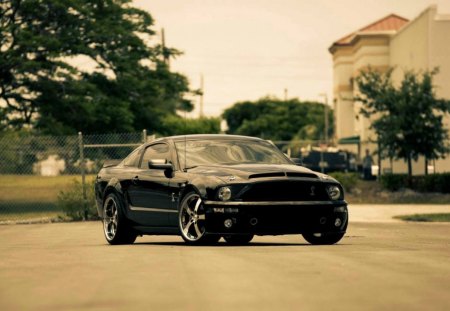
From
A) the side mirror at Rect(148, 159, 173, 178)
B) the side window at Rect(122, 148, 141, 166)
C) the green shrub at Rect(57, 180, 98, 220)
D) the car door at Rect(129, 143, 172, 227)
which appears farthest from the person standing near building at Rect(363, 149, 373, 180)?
the side mirror at Rect(148, 159, 173, 178)

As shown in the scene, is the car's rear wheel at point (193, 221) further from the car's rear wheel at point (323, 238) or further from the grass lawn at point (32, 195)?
the grass lawn at point (32, 195)

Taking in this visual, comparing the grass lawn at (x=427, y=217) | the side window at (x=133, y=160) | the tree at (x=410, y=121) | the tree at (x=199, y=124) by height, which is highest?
the tree at (x=199, y=124)

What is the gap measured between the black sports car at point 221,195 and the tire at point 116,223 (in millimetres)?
14

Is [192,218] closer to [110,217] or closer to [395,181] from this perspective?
[110,217]

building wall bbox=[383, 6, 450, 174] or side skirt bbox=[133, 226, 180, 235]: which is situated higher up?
building wall bbox=[383, 6, 450, 174]

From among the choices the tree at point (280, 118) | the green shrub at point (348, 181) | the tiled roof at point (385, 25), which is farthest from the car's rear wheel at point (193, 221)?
the tree at point (280, 118)

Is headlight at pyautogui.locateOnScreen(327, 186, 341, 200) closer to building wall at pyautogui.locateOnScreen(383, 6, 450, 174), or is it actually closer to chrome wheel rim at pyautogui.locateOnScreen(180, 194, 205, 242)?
chrome wheel rim at pyautogui.locateOnScreen(180, 194, 205, 242)

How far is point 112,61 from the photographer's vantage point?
161 ft

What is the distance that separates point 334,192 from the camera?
48.9 feet

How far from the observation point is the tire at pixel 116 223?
53.8ft

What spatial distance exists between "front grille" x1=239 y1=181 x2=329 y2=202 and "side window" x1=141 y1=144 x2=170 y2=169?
1.93 metres

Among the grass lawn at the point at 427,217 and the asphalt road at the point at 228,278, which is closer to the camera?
the asphalt road at the point at 228,278

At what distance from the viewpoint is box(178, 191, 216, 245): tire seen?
47.7ft

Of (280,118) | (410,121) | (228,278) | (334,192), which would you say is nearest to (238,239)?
(334,192)
